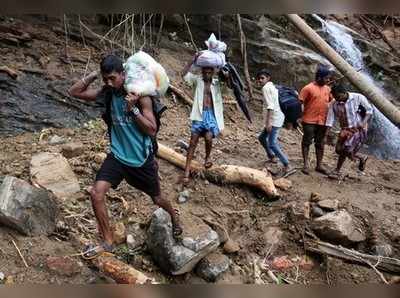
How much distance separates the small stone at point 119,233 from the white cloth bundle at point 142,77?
1498 mm

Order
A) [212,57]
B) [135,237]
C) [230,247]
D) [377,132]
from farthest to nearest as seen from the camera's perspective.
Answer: [377,132]
[212,57]
[230,247]
[135,237]

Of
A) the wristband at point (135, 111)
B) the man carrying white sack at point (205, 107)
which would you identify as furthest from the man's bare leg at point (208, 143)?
the wristband at point (135, 111)

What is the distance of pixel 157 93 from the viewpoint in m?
2.59

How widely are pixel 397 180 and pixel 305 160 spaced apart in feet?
5.84

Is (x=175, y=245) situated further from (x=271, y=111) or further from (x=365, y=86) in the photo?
(x=365, y=86)

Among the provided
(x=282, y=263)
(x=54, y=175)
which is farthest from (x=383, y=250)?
(x=54, y=175)

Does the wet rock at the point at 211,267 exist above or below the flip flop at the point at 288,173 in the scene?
above

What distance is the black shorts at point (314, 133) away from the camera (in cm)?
527

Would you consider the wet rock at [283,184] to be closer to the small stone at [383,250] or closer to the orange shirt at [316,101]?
the orange shirt at [316,101]

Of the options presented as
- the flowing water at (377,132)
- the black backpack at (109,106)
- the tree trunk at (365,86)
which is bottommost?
the flowing water at (377,132)

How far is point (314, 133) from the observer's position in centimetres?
537

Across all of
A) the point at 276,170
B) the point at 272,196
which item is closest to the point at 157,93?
the point at 272,196

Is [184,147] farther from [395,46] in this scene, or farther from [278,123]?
[395,46]

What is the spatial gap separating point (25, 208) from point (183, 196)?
145 centimetres
